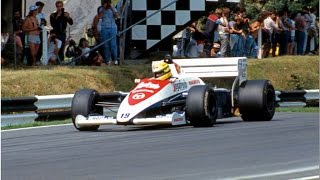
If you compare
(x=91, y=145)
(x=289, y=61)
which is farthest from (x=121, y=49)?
(x=91, y=145)

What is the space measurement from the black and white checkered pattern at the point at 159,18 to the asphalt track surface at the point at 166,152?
8.53m

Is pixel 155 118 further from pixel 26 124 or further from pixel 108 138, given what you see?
pixel 26 124

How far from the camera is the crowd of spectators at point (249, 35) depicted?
75.8 feet

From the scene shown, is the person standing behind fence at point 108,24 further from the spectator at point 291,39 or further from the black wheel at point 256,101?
the spectator at point 291,39

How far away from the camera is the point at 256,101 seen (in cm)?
1611

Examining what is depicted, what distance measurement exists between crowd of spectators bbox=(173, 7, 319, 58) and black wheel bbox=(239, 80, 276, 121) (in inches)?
255

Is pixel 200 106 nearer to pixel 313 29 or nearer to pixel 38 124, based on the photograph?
pixel 38 124

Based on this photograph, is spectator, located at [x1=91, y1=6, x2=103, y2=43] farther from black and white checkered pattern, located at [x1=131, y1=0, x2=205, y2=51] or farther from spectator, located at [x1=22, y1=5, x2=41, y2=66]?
black and white checkered pattern, located at [x1=131, y1=0, x2=205, y2=51]

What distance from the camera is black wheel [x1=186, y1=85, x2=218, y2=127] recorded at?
14539 mm

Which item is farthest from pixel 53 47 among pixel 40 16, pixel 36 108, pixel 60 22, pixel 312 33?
pixel 312 33

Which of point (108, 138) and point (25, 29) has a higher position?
point (25, 29)

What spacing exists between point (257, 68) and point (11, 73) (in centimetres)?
780

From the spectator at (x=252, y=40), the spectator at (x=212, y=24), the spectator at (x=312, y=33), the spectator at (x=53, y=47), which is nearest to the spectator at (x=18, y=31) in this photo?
the spectator at (x=53, y=47)

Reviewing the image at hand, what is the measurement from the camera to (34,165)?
1054cm
